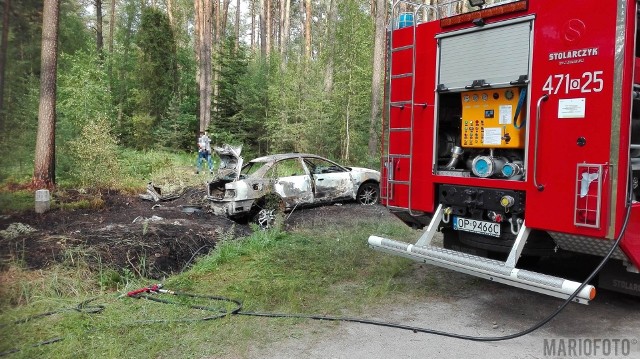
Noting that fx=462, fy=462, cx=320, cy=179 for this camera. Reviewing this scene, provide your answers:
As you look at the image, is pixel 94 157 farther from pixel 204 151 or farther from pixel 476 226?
Result: pixel 476 226

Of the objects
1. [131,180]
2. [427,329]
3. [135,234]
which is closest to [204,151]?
[131,180]

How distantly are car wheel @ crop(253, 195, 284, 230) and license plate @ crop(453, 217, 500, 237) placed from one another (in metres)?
5.29

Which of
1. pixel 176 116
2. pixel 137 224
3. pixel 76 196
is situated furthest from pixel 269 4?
pixel 137 224

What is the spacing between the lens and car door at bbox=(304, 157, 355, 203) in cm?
1098

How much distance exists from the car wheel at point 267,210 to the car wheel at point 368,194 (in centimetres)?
251

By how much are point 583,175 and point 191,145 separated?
26.8m

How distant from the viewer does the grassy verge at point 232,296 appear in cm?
378

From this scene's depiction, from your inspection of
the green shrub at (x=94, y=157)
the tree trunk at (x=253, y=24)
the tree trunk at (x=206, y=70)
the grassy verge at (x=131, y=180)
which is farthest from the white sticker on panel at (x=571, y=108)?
A: the tree trunk at (x=253, y=24)

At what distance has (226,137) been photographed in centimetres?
2561

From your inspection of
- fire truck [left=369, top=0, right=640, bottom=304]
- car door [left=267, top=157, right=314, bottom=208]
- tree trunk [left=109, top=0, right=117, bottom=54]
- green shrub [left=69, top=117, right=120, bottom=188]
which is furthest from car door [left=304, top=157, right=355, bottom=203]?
tree trunk [left=109, top=0, right=117, bottom=54]

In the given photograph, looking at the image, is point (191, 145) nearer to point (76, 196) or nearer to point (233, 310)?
point (76, 196)

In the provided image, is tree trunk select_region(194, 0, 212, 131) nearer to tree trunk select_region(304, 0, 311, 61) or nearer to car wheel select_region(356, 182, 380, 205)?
tree trunk select_region(304, 0, 311, 61)

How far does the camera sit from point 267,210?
10.0 m

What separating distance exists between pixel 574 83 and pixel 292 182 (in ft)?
23.4
